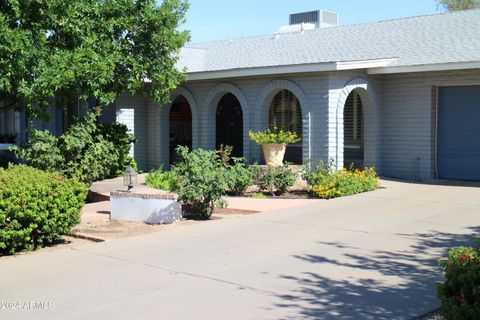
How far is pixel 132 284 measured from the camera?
23.6 feet

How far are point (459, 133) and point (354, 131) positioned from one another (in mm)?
4006

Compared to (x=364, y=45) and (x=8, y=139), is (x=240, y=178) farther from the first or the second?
(x=8, y=139)

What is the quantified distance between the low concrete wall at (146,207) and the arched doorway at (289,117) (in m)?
10.1

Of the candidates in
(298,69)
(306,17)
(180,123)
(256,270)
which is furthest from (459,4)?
(256,270)

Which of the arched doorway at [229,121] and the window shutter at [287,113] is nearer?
the window shutter at [287,113]

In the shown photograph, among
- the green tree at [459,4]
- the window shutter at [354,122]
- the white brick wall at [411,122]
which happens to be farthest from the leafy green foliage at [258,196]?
the green tree at [459,4]

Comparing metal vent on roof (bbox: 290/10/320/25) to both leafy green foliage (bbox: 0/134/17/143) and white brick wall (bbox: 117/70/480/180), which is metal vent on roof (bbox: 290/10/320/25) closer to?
white brick wall (bbox: 117/70/480/180)

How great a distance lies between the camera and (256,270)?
25.4 ft

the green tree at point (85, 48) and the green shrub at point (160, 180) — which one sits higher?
the green tree at point (85, 48)

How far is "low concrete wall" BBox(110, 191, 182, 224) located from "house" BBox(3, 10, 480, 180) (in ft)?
19.7

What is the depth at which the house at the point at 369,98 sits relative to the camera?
1622 centimetres

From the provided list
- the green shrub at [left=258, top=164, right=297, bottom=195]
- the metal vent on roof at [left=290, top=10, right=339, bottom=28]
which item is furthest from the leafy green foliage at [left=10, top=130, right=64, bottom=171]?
the metal vent on roof at [left=290, top=10, right=339, bottom=28]

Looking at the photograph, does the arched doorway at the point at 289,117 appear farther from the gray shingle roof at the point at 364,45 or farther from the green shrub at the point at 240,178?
the green shrub at the point at 240,178

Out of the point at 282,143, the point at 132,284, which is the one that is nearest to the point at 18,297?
the point at 132,284
